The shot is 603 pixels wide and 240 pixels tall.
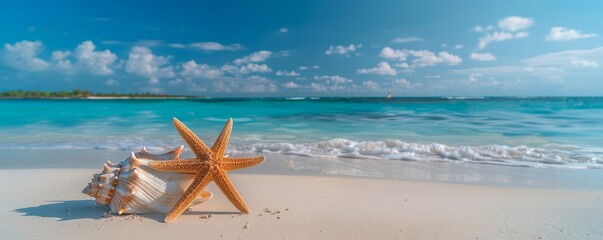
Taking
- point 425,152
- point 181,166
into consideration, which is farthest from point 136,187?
point 425,152

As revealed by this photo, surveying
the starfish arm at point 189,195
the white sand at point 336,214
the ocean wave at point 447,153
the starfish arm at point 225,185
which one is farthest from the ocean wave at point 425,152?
the starfish arm at point 189,195

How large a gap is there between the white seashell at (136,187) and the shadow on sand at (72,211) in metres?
0.13

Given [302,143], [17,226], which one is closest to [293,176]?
[17,226]

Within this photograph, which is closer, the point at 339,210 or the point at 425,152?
the point at 339,210

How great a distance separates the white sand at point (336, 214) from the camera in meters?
3.15

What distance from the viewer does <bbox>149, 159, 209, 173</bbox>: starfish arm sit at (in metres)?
3.31

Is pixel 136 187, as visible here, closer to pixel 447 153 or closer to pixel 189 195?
pixel 189 195

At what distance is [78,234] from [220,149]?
1.41 meters

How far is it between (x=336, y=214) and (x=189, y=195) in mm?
1468

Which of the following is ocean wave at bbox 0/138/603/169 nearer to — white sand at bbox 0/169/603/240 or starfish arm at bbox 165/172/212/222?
white sand at bbox 0/169/603/240

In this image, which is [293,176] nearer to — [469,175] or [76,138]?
[469,175]

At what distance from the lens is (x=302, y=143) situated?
373 inches

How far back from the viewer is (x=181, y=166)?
335 centimetres

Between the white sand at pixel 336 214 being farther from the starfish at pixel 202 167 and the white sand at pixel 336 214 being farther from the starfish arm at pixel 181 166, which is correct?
the starfish arm at pixel 181 166
